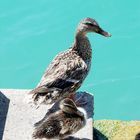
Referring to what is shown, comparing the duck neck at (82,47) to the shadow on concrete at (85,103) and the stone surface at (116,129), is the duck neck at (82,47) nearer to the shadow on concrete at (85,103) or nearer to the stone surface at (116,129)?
the shadow on concrete at (85,103)

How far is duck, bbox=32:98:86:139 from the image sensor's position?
7.39 metres

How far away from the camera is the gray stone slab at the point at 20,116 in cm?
775

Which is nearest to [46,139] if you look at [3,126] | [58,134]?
[58,134]

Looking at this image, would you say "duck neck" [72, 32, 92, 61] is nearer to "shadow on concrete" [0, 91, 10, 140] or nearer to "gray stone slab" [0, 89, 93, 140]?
"gray stone slab" [0, 89, 93, 140]

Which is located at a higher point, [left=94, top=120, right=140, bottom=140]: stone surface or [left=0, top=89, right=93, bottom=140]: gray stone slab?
[left=94, top=120, right=140, bottom=140]: stone surface

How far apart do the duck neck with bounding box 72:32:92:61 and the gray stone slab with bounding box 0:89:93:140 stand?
0.43m

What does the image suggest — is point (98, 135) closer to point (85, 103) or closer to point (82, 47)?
point (85, 103)

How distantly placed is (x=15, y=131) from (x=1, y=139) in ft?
0.48

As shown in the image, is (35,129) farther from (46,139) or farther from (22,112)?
(22,112)

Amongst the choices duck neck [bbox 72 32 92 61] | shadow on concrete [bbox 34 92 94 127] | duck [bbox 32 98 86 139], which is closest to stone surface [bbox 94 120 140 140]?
shadow on concrete [bbox 34 92 94 127]

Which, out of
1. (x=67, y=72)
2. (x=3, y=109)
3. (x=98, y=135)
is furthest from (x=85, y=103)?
(x=3, y=109)

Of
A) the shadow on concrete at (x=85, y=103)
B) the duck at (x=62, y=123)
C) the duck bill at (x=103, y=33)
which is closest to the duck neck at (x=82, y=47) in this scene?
the duck bill at (x=103, y=33)

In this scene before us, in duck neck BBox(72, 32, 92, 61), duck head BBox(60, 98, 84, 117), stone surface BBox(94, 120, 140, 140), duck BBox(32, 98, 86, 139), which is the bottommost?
duck BBox(32, 98, 86, 139)

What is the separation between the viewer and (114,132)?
30.8ft
